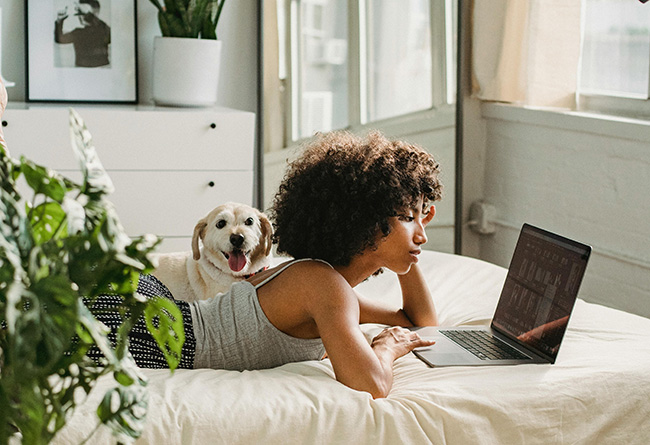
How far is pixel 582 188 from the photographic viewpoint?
3.16m

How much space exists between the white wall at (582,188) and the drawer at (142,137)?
4.01 feet

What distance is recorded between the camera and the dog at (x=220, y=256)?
2.20 meters

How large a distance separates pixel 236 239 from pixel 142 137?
1.16 metres

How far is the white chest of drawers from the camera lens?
3076mm

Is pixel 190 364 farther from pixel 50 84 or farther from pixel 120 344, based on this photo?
pixel 50 84

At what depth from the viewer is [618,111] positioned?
122 inches

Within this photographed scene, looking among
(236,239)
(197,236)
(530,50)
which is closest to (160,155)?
(197,236)

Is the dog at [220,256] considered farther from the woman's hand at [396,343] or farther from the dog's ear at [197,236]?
the woman's hand at [396,343]

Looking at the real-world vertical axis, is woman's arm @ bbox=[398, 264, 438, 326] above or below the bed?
above

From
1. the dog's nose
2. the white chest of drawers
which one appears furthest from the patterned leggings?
the white chest of drawers

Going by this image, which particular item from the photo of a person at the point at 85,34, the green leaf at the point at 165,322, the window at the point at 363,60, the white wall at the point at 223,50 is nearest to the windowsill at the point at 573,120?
the window at the point at 363,60

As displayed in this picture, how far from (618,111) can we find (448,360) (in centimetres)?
192

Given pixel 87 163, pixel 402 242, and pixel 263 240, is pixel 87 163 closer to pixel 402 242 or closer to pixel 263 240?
pixel 402 242

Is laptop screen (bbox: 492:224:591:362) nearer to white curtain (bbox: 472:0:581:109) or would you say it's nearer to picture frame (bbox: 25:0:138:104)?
white curtain (bbox: 472:0:581:109)
